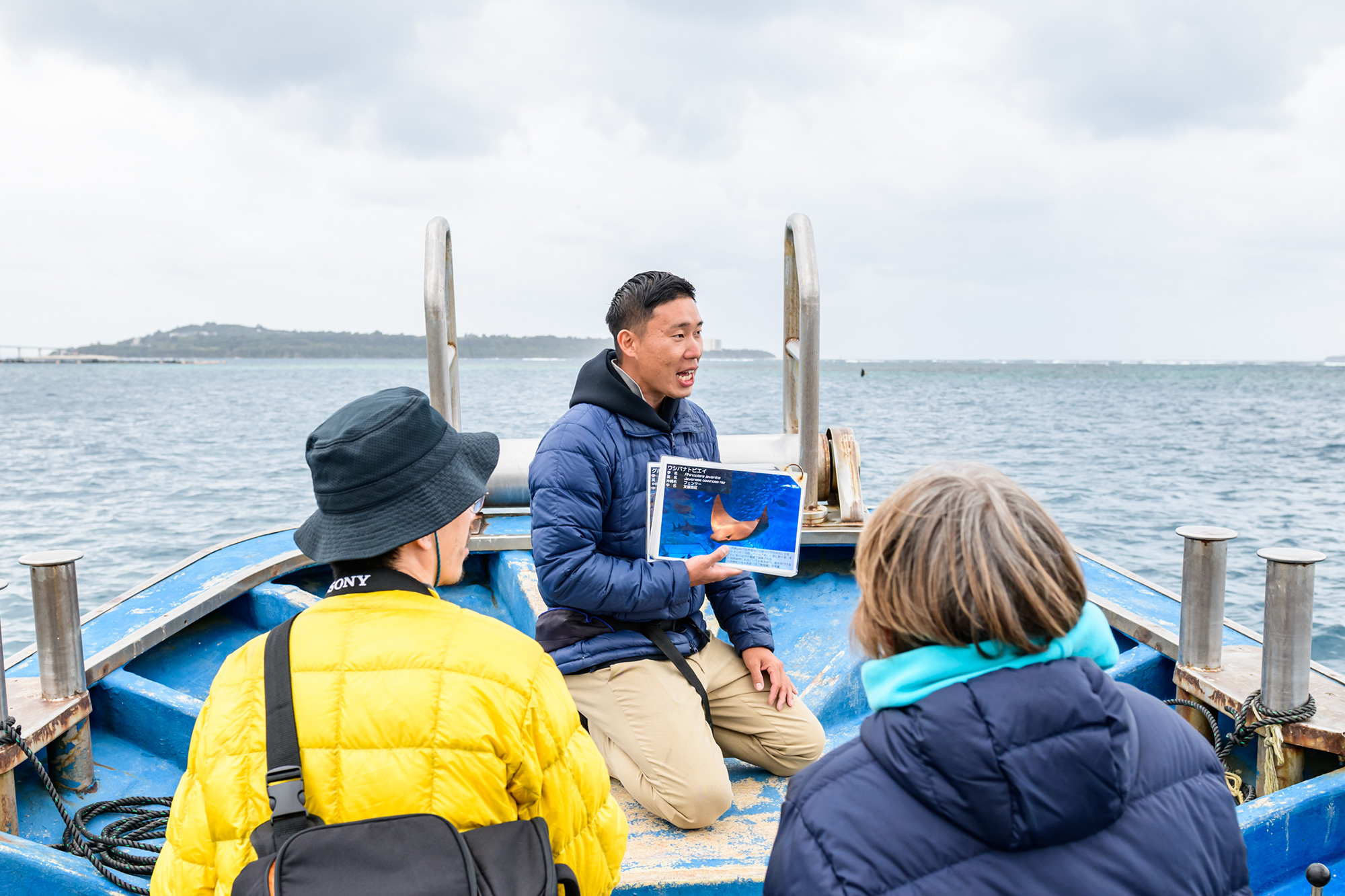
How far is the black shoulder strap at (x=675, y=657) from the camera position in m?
2.89

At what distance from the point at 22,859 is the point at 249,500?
16.0m

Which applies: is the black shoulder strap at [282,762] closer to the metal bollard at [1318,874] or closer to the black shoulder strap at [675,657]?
the black shoulder strap at [675,657]

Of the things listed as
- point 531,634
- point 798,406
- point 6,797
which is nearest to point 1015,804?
point 6,797

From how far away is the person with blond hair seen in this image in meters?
1.01

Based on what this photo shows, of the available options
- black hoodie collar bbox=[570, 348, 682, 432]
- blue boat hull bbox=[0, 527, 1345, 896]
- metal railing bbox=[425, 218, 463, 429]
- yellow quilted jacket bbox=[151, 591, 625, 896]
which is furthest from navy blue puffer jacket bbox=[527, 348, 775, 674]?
metal railing bbox=[425, 218, 463, 429]

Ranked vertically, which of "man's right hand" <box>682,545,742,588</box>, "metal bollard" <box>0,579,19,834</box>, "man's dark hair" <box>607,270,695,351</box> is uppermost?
"man's dark hair" <box>607,270,695,351</box>

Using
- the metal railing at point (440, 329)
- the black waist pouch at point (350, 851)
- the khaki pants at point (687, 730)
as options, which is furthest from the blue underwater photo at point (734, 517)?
the metal railing at point (440, 329)

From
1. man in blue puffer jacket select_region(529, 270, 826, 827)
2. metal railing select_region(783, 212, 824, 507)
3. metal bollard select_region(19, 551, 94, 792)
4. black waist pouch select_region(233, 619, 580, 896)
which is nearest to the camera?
black waist pouch select_region(233, 619, 580, 896)

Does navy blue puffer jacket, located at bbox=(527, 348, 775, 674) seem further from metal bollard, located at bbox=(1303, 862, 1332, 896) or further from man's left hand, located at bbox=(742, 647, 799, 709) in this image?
metal bollard, located at bbox=(1303, 862, 1332, 896)

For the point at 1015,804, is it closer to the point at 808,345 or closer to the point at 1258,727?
the point at 1258,727

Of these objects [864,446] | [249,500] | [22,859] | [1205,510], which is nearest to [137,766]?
[22,859]

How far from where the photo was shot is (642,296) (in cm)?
301

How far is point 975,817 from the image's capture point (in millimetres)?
1021

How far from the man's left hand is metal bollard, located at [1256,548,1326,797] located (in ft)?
4.72
